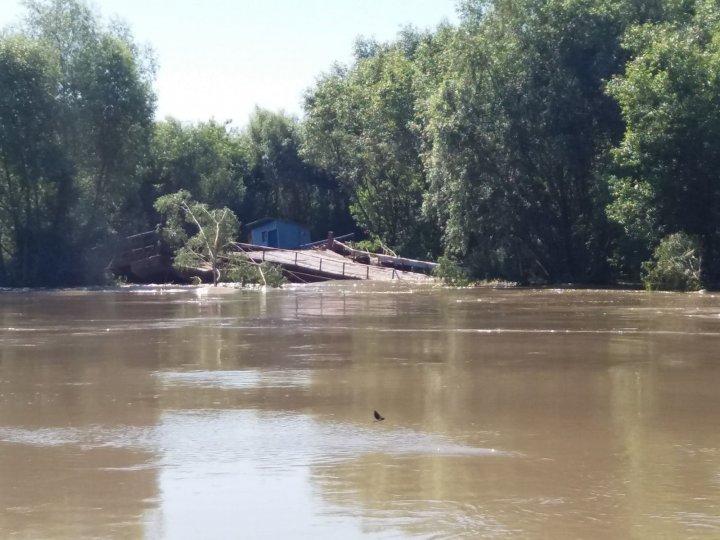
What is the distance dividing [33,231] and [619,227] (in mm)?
27341

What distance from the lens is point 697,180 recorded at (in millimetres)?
36406

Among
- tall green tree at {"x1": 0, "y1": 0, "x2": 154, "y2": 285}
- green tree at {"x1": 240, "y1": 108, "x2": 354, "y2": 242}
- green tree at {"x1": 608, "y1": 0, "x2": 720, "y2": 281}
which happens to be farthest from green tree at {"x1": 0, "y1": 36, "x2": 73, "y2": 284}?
green tree at {"x1": 608, "y1": 0, "x2": 720, "y2": 281}

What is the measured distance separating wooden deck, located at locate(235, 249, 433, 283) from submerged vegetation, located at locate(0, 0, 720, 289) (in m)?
3.11

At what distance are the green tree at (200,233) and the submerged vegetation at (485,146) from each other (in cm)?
13

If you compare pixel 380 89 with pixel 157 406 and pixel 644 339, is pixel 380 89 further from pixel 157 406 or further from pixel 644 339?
pixel 157 406

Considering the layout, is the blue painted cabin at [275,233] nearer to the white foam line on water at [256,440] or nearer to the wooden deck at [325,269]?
the wooden deck at [325,269]

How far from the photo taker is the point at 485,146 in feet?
134

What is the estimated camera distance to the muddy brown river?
693 centimetres

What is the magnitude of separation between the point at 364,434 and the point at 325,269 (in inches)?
1508

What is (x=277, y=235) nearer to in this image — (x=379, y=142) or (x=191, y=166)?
(x=191, y=166)

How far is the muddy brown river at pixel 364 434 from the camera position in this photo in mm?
6934

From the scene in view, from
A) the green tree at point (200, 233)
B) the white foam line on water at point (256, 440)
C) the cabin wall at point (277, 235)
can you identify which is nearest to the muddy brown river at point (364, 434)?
the white foam line on water at point (256, 440)

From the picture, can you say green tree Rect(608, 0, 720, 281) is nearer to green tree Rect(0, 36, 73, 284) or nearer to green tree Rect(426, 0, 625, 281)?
green tree Rect(426, 0, 625, 281)

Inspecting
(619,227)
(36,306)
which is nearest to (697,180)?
(619,227)
